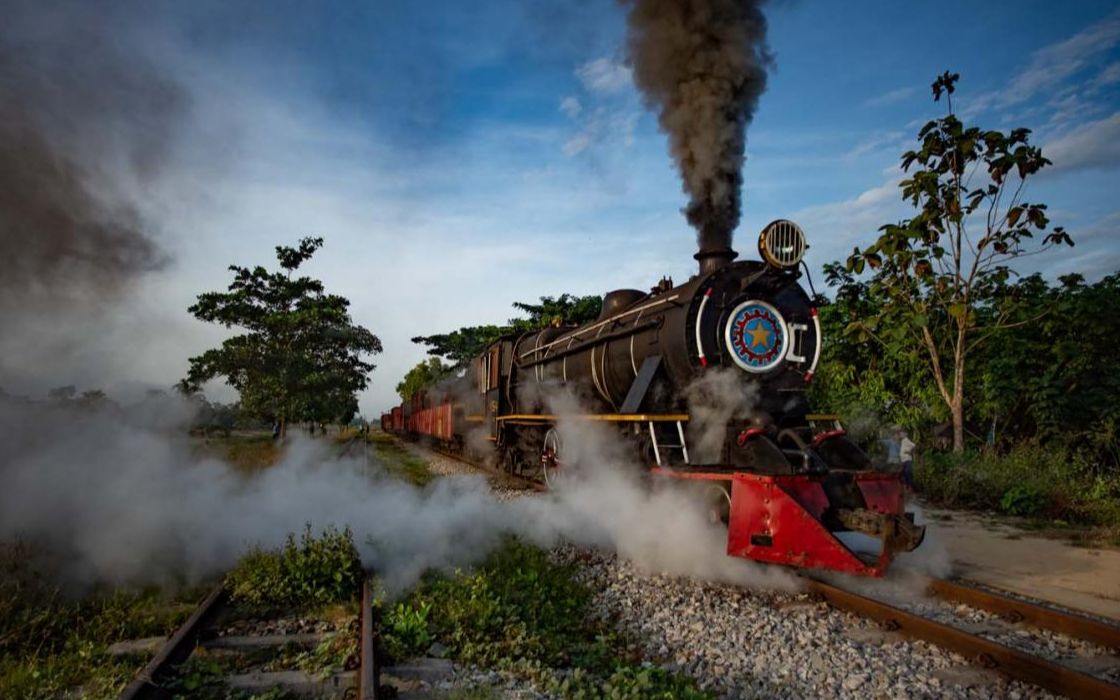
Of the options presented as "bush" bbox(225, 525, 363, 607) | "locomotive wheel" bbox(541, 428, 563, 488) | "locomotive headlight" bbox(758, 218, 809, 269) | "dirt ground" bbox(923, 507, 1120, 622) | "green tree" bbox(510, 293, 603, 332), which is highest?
"green tree" bbox(510, 293, 603, 332)

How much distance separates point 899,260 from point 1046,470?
12.9 feet

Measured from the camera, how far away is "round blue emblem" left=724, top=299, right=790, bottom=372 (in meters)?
6.25

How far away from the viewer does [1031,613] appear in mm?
4594

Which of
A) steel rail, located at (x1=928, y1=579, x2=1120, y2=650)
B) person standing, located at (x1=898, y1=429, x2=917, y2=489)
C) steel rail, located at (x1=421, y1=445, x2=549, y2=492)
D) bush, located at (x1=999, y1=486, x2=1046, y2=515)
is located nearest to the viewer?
steel rail, located at (x1=928, y1=579, x2=1120, y2=650)

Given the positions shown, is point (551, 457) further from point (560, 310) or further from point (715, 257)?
point (560, 310)

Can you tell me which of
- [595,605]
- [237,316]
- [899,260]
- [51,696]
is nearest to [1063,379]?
[899,260]

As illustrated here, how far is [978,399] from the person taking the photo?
12.4 metres

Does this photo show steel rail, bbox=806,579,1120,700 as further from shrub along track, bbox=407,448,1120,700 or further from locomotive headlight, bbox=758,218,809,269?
locomotive headlight, bbox=758,218,809,269

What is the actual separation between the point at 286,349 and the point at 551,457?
1410cm

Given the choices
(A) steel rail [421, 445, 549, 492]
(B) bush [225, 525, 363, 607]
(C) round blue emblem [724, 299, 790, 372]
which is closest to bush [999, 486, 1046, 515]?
(C) round blue emblem [724, 299, 790, 372]

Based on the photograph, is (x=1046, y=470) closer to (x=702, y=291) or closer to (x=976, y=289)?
(x=976, y=289)

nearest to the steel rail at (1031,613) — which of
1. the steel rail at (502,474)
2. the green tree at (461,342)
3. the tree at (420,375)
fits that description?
the steel rail at (502,474)

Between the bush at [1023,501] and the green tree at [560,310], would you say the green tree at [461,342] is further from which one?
the bush at [1023,501]

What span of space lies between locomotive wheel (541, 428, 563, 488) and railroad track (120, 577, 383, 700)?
484 centimetres
